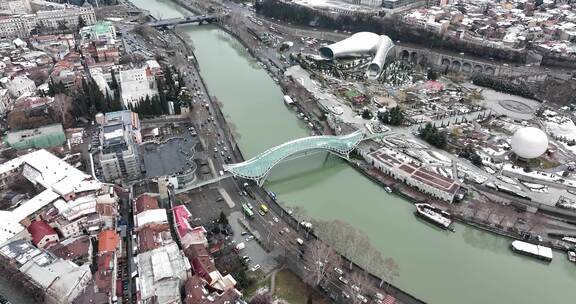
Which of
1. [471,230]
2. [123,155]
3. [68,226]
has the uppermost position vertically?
[123,155]

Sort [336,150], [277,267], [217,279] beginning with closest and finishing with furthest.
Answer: [217,279]
[277,267]
[336,150]

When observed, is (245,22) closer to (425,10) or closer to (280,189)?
(425,10)

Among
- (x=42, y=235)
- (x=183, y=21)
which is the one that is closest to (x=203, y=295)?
(x=42, y=235)

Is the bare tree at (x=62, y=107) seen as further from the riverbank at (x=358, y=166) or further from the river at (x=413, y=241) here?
the riverbank at (x=358, y=166)

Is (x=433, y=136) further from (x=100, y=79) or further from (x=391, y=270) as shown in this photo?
(x=100, y=79)

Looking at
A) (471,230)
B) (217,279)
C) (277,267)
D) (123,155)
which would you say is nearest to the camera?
(217,279)

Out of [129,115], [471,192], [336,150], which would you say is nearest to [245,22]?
[129,115]
